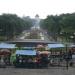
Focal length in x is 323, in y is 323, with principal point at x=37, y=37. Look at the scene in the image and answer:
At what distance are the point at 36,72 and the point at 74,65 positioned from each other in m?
5.46

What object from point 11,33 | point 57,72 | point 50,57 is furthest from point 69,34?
point 57,72

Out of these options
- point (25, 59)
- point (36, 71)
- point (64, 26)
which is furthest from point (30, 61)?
point (64, 26)

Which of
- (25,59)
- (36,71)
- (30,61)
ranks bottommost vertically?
(36,71)

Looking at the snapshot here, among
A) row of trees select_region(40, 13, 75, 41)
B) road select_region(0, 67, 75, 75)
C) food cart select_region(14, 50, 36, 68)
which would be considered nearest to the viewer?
road select_region(0, 67, 75, 75)

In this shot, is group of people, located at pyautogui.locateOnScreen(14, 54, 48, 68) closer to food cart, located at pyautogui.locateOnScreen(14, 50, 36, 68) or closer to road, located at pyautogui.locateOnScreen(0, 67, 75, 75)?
food cart, located at pyautogui.locateOnScreen(14, 50, 36, 68)

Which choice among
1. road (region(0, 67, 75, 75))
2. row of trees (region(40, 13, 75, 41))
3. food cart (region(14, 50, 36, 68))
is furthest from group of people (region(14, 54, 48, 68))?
row of trees (region(40, 13, 75, 41))

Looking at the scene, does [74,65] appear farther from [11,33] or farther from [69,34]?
[11,33]

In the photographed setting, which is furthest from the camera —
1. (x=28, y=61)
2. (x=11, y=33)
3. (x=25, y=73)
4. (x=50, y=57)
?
(x=11, y=33)

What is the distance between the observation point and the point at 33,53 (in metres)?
32.8

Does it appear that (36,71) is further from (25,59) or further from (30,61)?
(25,59)

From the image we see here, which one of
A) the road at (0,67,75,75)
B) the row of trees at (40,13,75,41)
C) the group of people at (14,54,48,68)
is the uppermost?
the row of trees at (40,13,75,41)

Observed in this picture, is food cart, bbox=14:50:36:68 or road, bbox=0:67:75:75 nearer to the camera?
road, bbox=0:67:75:75

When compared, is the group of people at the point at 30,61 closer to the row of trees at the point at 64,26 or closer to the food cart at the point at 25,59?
the food cart at the point at 25,59

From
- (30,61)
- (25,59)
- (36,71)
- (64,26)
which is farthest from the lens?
(64,26)
